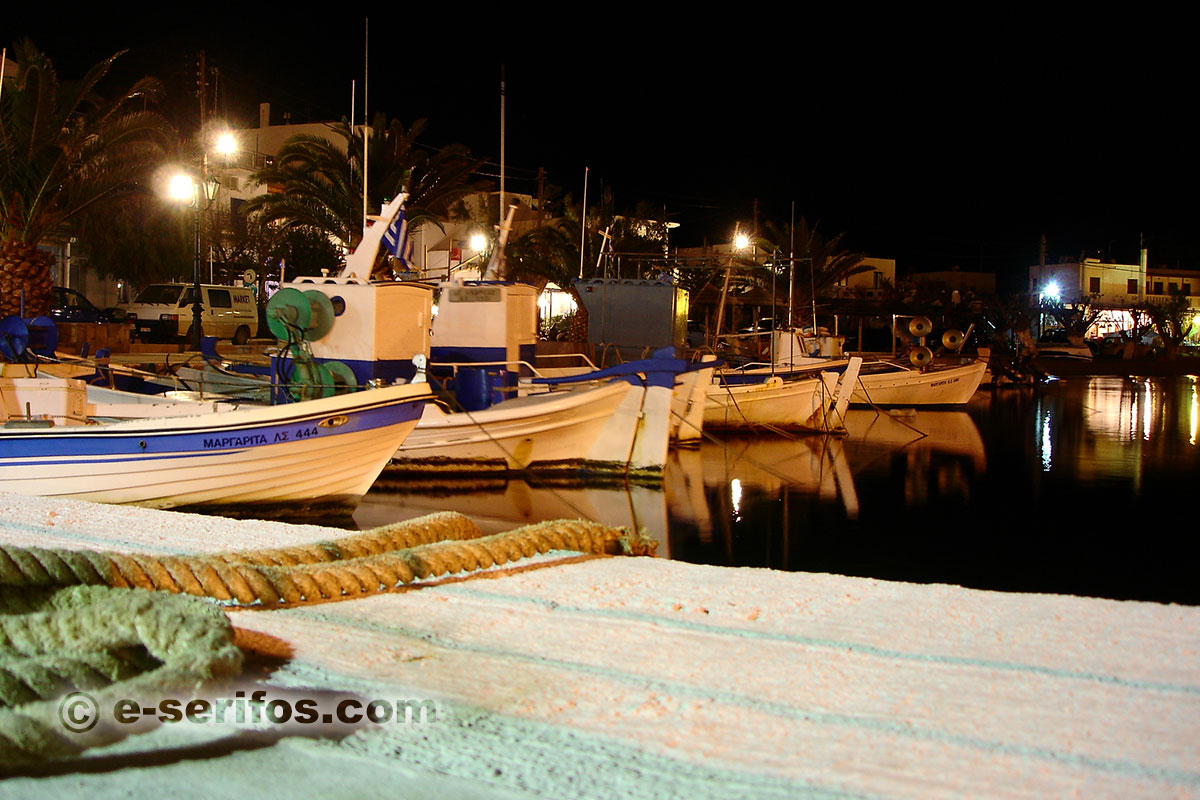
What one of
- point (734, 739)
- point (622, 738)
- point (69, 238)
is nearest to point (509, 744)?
point (622, 738)

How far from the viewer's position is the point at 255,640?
13.0 ft

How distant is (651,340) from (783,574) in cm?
1638

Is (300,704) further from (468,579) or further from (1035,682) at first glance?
(1035,682)

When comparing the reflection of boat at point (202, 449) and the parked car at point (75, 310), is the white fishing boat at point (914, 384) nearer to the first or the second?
the parked car at point (75, 310)

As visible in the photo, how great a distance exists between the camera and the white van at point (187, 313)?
1023 inches

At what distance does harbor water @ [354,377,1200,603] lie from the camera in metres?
11.1

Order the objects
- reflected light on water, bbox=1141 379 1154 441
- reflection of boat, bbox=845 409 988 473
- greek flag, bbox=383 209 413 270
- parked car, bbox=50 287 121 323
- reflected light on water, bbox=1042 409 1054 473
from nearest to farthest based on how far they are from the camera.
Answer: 1. greek flag, bbox=383 209 413 270
2. reflected light on water, bbox=1042 409 1054 473
3. reflection of boat, bbox=845 409 988 473
4. reflected light on water, bbox=1141 379 1154 441
5. parked car, bbox=50 287 121 323

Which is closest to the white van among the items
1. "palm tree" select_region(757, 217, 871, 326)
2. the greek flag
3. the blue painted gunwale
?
the greek flag

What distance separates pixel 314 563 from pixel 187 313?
22833mm

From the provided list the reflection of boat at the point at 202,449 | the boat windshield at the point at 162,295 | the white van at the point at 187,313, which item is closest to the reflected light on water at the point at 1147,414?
the reflection of boat at the point at 202,449

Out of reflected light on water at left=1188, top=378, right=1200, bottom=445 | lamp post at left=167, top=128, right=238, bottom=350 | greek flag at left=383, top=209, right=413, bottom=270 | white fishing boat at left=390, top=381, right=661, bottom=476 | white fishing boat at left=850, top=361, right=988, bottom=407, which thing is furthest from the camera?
white fishing boat at left=850, top=361, right=988, bottom=407

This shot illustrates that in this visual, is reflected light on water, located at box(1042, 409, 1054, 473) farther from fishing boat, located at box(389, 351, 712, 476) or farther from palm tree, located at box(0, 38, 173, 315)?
palm tree, located at box(0, 38, 173, 315)

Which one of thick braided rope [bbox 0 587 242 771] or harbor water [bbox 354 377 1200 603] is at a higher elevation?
thick braided rope [bbox 0 587 242 771]

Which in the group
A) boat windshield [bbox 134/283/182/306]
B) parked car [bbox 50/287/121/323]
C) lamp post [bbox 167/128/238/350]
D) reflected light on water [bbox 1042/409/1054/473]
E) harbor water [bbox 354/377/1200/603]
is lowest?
harbor water [bbox 354/377/1200/603]
